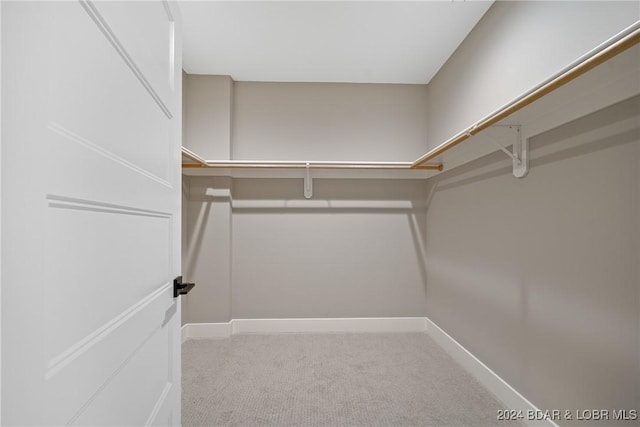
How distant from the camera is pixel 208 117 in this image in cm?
275

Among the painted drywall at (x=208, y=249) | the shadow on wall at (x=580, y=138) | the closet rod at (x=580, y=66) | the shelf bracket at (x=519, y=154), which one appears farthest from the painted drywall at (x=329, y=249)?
the closet rod at (x=580, y=66)

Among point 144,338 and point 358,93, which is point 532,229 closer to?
point 144,338

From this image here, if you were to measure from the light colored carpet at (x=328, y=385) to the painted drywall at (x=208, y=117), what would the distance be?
1699 mm

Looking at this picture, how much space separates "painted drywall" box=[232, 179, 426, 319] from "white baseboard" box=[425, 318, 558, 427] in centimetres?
46

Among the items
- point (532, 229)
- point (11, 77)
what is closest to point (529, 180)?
point (532, 229)

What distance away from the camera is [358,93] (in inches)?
115

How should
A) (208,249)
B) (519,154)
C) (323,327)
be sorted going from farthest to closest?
(323,327) < (208,249) < (519,154)

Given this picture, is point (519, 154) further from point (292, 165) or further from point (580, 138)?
point (292, 165)

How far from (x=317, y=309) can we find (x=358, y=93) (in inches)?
82.7

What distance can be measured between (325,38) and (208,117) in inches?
48.9

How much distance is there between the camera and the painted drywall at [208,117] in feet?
9.00

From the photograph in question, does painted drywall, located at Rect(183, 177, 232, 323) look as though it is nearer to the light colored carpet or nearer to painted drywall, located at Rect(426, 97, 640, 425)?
the light colored carpet

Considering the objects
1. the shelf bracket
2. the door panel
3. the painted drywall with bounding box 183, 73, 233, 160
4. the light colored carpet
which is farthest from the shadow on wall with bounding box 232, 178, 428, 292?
the door panel

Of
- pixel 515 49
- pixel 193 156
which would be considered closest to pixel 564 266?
pixel 515 49
